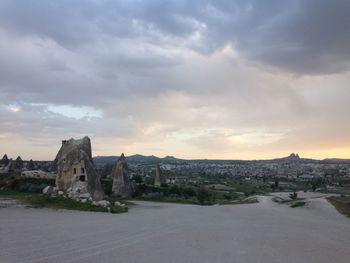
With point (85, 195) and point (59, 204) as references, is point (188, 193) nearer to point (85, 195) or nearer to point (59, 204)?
point (85, 195)

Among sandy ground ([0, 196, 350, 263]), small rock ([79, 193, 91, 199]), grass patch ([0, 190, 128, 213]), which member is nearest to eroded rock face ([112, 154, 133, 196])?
small rock ([79, 193, 91, 199])

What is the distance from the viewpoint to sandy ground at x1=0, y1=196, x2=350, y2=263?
15.3m

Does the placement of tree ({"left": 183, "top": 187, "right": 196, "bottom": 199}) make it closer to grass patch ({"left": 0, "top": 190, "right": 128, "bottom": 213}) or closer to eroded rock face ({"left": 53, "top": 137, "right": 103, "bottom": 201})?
eroded rock face ({"left": 53, "top": 137, "right": 103, "bottom": 201})

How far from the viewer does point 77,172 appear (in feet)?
124

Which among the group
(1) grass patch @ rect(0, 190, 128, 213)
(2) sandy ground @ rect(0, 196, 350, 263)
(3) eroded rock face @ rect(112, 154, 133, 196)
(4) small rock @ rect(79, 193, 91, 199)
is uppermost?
(3) eroded rock face @ rect(112, 154, 133, 196)

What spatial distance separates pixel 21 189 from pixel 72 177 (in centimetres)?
704

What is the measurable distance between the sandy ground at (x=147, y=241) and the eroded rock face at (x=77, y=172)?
995cm

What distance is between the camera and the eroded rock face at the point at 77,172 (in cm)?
3753

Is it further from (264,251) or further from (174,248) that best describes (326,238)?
(174,248)

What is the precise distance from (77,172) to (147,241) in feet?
65.9

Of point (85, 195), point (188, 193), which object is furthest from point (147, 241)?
point (188, 193)

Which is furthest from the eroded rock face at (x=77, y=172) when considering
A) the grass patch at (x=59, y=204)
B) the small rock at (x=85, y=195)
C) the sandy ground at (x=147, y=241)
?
the sandy ground at (x=147, y=241)

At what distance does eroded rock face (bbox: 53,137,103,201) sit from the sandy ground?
995 centimetres

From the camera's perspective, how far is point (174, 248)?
17781 mm
